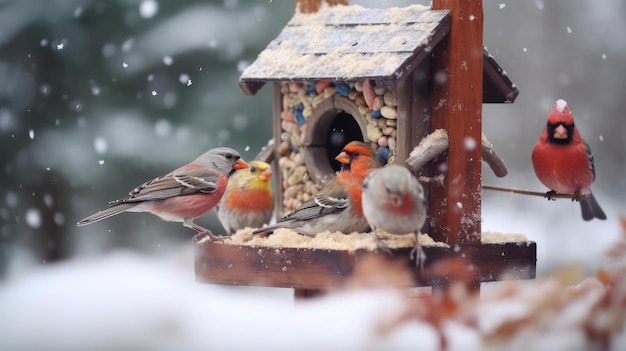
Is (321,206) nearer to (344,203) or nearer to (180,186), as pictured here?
(344,203)

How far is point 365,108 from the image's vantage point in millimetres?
4895

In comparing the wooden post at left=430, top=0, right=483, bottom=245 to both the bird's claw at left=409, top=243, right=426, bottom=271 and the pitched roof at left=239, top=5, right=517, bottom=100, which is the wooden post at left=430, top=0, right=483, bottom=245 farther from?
the bird's claw at left=409, top=243, right=426, bottom=271

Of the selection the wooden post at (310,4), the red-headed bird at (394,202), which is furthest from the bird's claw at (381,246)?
the wooden post at (310,4)

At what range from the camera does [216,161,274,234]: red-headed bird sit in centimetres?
539

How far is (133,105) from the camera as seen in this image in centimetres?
833

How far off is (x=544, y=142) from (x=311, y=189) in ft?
4.35

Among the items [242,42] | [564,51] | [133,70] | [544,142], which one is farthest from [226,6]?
[544,142]

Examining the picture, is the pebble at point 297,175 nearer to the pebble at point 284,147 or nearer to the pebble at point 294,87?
the pebble at point 284,147

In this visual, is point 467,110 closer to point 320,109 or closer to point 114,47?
point 320,109

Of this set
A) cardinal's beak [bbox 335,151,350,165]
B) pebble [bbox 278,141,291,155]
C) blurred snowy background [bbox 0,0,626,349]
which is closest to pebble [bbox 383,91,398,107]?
cardinal's beak [bbox 335,151,350,165]

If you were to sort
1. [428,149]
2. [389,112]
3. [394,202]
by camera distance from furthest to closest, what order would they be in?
[389,112], [428,149], [394,202]

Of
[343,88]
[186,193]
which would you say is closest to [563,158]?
[343,88]

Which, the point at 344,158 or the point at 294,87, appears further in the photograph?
the point at 294,87

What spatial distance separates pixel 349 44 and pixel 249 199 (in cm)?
110
